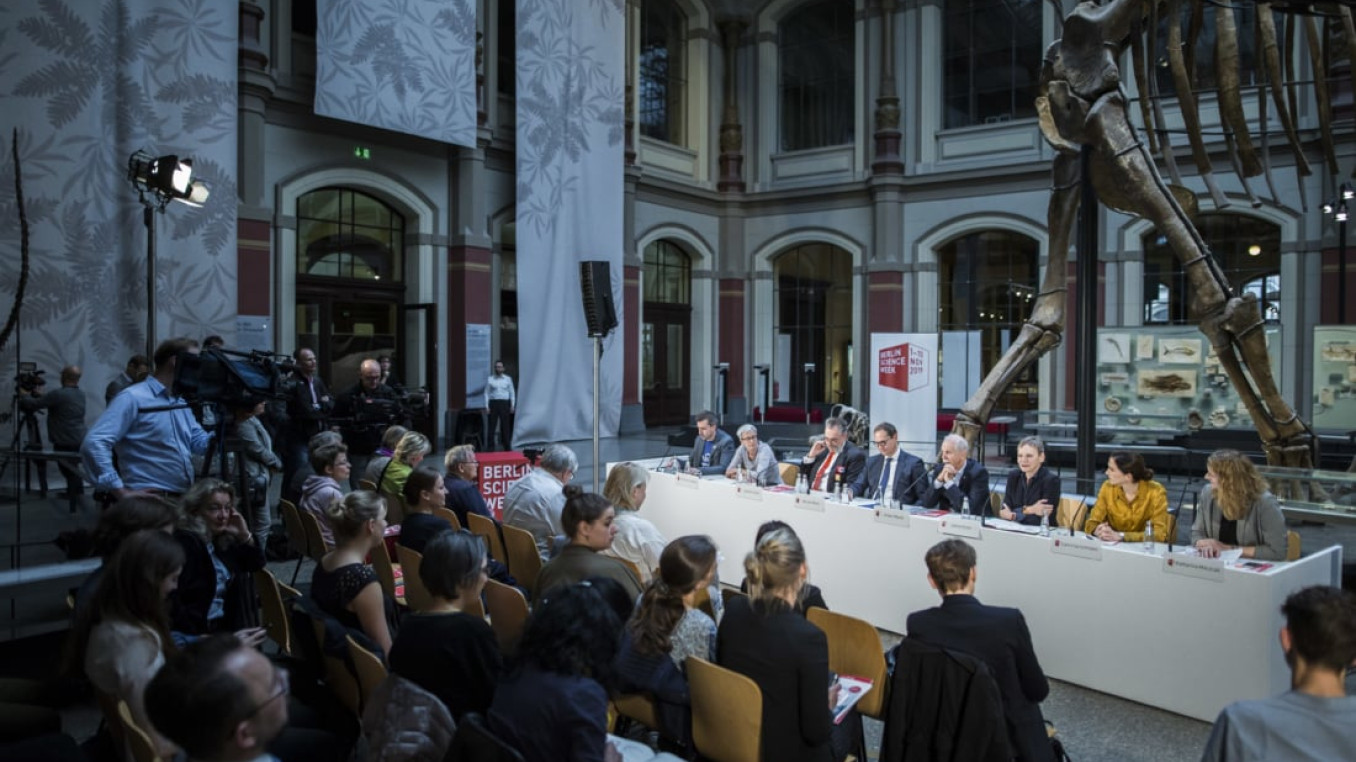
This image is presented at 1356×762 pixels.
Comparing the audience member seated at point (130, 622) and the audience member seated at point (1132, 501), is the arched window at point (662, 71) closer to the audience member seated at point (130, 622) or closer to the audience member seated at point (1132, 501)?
the audience member seated at point (1132, 501)

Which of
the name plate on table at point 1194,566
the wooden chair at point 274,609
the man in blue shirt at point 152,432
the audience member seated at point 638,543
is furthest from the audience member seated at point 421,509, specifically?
the name plate on table at point 1194,566

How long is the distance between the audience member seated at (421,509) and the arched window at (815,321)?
13.3 meters

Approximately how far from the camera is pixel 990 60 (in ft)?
51.4

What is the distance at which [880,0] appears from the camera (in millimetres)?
16250

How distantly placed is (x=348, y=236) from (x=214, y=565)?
954 centimetres

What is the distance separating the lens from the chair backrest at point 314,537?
4.88m

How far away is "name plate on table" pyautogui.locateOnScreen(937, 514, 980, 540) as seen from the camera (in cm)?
478

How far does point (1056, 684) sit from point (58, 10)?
33.9 feet

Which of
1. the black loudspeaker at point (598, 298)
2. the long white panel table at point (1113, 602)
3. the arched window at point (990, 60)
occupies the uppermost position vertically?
the arched window at point (990, 60)

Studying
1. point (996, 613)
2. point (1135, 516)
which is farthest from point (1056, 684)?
point (996, 613)

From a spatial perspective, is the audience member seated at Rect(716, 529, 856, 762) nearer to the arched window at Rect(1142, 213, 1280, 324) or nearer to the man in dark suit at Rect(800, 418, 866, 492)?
the man in dark suit at Rect(800, 418, 866, 492)

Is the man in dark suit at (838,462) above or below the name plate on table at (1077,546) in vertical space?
above

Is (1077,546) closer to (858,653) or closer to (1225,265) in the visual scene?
(858,653)

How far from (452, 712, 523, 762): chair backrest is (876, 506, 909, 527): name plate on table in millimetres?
3473
